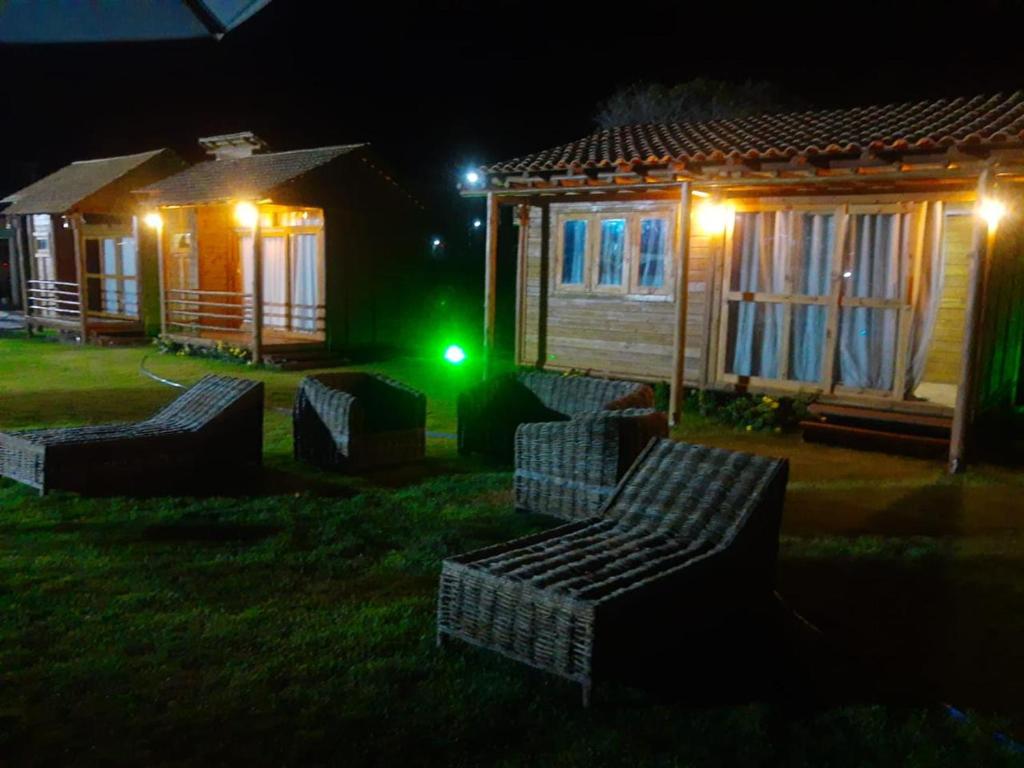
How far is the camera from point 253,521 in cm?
646

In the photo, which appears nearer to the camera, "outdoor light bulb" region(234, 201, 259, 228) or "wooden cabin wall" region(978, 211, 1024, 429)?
"wooden cabin wall" region(978, 211, 1024, 429)

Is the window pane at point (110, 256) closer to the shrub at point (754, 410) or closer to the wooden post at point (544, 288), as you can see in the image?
the wooden post at point (544, 288)

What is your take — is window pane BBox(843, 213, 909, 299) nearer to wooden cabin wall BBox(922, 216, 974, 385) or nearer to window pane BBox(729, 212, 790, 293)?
window pane BBox(729, 212, 790, 293)

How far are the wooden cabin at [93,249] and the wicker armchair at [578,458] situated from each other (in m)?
16.6

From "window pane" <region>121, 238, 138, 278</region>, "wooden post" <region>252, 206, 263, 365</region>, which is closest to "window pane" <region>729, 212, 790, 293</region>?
"wooden post" <region>252, 206, 263, 365</region>

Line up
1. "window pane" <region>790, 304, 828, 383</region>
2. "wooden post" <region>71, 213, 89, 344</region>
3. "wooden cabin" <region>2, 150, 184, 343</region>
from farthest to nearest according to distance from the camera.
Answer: "wooden cabin" <region>2, 150, 184, 343</region>, "wooden post" <region>71, 213, 89, 344</region>, "window pane" <region>790, 304, 828, 383</region>

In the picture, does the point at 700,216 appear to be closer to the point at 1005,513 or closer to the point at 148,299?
the point at 1005,513

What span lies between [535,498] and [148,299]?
677 inches

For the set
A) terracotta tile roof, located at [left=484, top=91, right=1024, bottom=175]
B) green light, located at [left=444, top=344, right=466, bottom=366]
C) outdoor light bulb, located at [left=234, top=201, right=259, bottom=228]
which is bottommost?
green light, located at [left=444, top=344, right=466, bottom=366]

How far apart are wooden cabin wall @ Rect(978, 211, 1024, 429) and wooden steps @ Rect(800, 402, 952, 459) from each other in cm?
96

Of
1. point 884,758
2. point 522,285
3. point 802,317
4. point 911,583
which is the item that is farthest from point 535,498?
point 522,285

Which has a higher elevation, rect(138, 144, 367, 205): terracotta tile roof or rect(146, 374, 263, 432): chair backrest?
rect(138, 144, 367, 205): terracotta tile roof

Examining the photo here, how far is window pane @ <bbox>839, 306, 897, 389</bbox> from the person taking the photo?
33.7ft

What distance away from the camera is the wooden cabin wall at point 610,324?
467 inches
